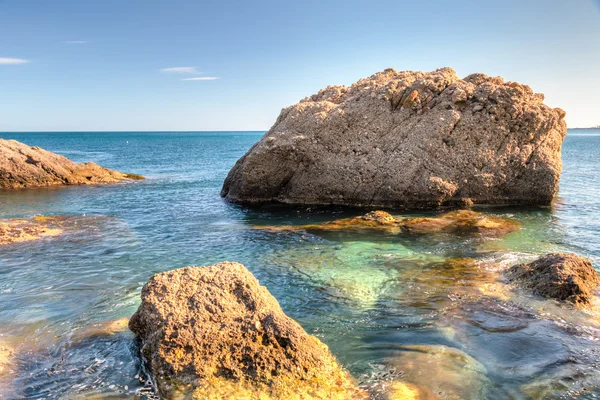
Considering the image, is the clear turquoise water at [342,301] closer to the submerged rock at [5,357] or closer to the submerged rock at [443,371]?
the submerged rock at [443,371]

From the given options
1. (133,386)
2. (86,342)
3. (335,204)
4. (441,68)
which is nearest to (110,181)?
(335,204)

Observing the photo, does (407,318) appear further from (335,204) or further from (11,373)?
(335,204)

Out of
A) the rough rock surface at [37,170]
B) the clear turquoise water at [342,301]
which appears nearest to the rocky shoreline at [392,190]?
the rough rock surface at [37,170]

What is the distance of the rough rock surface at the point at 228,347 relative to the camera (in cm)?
659

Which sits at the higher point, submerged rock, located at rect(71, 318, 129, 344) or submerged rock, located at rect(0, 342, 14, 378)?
submerged rock, located at rect(71, 318, 129, 344)

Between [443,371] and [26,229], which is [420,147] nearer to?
[443,371]

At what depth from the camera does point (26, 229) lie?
690 inches

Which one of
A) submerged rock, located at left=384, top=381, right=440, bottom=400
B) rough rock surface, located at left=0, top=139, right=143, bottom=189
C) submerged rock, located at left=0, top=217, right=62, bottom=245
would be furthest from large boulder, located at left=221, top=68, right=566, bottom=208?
rough rock surface, located at left=0, top=139, right=143, bottom=189

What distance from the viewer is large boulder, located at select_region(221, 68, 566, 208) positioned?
20.9 m

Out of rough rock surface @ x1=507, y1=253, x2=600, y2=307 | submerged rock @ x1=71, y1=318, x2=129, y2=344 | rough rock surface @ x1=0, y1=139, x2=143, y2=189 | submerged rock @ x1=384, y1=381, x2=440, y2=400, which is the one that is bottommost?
submerged rock @ x1=71, y1=318, x2=129, y2=344

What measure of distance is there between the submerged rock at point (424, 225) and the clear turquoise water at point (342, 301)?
0.81m

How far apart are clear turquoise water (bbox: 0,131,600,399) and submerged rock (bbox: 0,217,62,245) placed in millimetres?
753

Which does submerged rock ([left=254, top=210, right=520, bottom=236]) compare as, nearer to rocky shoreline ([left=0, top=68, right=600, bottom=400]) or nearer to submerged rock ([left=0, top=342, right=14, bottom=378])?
rocky shoreline ([left=0, top=68, right=600, bottom=400])

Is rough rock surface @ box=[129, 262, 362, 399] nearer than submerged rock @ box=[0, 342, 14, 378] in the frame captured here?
Yes
